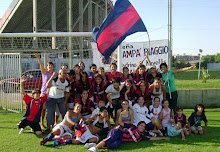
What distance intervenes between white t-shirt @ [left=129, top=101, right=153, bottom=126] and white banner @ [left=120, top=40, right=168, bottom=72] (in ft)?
7.87

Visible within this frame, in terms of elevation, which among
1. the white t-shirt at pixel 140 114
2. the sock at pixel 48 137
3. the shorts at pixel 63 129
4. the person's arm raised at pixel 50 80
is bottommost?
the sock at pixel 48 137

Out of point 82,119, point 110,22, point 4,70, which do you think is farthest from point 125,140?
point 4,70

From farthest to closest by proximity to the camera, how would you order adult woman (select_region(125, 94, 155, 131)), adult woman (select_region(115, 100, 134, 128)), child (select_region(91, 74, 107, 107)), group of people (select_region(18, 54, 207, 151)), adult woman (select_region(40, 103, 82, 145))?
child (select_region(91, 74, 107, 107)) → adult woman (select_region(125, 94, 155, 131)) → adult woman (select_region(115, 100, 134, 128)) → group of people (select_region(18, 54, 207, 151)) → adult woman (select_region(40, 103, 82, 145))

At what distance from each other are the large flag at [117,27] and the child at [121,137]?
2114 millimetres

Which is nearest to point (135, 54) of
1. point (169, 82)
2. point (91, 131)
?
point (169, 82)

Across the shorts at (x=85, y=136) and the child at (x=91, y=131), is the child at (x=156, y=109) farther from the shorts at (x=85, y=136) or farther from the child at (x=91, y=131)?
the shorts at (x=85, y=136)

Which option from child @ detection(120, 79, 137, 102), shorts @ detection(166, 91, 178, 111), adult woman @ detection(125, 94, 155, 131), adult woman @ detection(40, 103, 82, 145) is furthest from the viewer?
shorts @ detection(166, 91, 178, 111)

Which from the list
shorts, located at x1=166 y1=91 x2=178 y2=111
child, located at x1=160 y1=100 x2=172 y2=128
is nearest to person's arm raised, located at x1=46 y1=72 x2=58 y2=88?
child, located at x1=160 y1=100 x2=172 y2=128

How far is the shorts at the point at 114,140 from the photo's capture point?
4.88 m

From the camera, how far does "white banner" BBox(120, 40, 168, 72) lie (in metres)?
8.02

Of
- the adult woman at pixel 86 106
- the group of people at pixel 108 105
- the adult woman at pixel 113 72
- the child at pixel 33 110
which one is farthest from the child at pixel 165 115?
the child at pixel 33 110

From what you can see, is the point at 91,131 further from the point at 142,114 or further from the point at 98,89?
the point at 142,114

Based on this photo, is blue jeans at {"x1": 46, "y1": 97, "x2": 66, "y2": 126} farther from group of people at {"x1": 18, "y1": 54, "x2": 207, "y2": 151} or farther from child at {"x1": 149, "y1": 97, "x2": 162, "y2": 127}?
child at {"x1": 149, "y1": 97, "x2": 162, "y2": 127}

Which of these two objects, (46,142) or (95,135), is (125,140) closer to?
(95,135)
